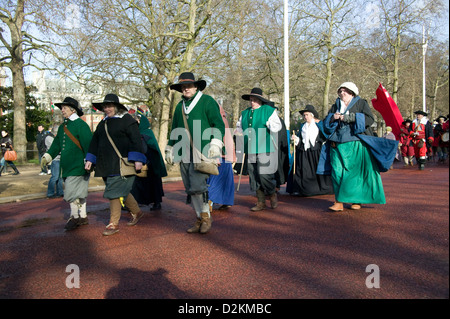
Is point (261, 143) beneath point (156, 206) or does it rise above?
above

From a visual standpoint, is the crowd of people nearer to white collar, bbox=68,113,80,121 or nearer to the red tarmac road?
white collar, bbox=68,113,80,121

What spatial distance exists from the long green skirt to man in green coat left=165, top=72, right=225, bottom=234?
228 centimetres

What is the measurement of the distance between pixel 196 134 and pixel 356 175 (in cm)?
274

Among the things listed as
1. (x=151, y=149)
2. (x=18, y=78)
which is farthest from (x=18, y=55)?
(x=151, y=149)

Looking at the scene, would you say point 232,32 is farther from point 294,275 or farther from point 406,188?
point 294,275

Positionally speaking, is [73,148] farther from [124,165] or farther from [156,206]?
[156,206]

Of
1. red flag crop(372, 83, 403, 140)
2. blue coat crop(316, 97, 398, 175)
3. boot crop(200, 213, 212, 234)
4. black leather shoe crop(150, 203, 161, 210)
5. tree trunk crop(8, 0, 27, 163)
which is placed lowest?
black leather shoe crop(150, 203, 161, 210)

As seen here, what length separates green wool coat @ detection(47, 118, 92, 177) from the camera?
6.39 metres

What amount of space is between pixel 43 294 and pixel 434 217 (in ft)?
17.1

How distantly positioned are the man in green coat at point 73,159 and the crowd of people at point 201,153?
0.05ft

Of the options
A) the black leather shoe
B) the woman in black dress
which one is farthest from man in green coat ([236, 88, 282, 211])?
the black leather shoe

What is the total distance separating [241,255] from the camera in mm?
4453

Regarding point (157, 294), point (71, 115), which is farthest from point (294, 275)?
point (71, 115)
